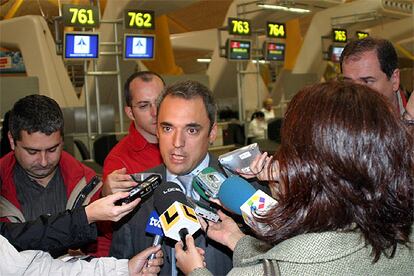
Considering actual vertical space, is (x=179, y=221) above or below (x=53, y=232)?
above

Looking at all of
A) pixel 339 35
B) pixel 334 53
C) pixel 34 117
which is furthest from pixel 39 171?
pixel 339 35

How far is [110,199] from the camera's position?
193 centimetres

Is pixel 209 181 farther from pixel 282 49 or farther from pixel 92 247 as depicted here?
pixel 282 49

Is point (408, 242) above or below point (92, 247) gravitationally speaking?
above

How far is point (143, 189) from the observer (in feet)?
6.31

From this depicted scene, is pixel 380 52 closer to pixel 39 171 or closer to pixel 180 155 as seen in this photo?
pixel 180 155

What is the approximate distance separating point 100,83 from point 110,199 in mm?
9890

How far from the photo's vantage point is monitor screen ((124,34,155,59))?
10422mm

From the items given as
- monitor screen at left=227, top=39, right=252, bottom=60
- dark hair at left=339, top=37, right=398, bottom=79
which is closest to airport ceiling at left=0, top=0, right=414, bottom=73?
monitor screen at left=227, top=39, right=252, bottom=60

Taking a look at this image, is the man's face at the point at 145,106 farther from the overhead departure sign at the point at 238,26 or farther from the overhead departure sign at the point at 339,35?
the overhead departure sign at the point at 339,35

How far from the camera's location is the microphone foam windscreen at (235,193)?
5.35 ft

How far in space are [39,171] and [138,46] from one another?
8.27 metres

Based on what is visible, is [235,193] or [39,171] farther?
[39,171]

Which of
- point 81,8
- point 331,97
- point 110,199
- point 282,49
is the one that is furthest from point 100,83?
point 331,97
